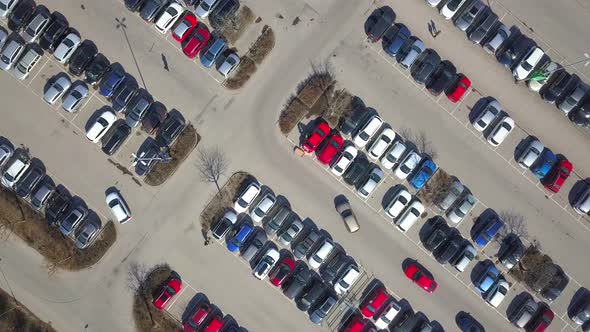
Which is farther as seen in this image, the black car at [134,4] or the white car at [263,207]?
the black car at [134,4]

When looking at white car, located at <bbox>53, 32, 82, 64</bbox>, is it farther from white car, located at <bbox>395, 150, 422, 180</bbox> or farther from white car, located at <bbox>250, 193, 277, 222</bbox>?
white car, located at <bbox>395, 150, 422, 180</bbox>

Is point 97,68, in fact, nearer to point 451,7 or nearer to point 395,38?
point 395,38

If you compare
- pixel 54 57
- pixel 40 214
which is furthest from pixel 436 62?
pixel 40 214

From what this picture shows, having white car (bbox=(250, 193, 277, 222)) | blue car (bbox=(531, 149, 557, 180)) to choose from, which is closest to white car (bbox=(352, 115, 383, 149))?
white car (bbox=(250, 193, 277, 222))

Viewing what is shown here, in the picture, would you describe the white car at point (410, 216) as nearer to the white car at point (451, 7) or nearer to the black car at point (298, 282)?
the black car at point (298, 282)

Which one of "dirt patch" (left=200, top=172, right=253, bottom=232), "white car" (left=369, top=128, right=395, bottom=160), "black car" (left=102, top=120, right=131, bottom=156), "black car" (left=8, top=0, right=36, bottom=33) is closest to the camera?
"white car" (left=369, top=128, right=395, bottom=160)

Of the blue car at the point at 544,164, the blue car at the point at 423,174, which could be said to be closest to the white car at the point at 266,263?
the blue car at the point at 423,174
